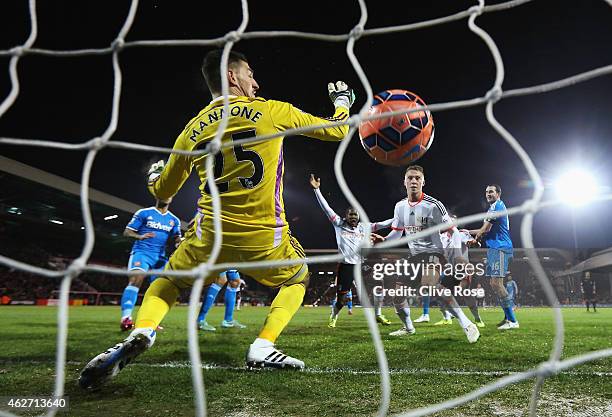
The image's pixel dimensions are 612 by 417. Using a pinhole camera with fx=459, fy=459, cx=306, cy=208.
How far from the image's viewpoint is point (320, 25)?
35.5ft

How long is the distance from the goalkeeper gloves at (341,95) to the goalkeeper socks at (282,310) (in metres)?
1.08

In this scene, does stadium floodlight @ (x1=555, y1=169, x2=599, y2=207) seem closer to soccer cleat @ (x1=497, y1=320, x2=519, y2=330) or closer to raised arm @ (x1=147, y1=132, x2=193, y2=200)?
soccer cleat @ (x1=497, y1=320, x2=519, y2=330)

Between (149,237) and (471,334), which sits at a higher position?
(149,237)

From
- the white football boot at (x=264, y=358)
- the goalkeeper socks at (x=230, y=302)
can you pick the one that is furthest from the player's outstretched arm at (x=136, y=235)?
the white football boot at (x=264, y=358)

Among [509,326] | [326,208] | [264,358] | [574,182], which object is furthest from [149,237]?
[574,182]

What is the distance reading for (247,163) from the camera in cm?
252

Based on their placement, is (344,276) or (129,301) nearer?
(129,301)

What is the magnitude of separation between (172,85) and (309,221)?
20.2m

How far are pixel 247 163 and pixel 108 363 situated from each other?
1.20 metres

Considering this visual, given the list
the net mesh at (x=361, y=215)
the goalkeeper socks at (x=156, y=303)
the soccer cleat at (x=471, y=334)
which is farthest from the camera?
the soccer cleat at (x=471, y=334)

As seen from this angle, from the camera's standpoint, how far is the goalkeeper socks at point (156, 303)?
7.73 feet

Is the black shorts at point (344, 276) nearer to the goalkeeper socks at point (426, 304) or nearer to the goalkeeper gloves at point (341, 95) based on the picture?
the goalkeeper socks at point (426, 304)

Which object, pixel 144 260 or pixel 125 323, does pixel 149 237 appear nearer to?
pixel 144 260

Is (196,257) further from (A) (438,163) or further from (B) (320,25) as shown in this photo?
(A) (438,163)
